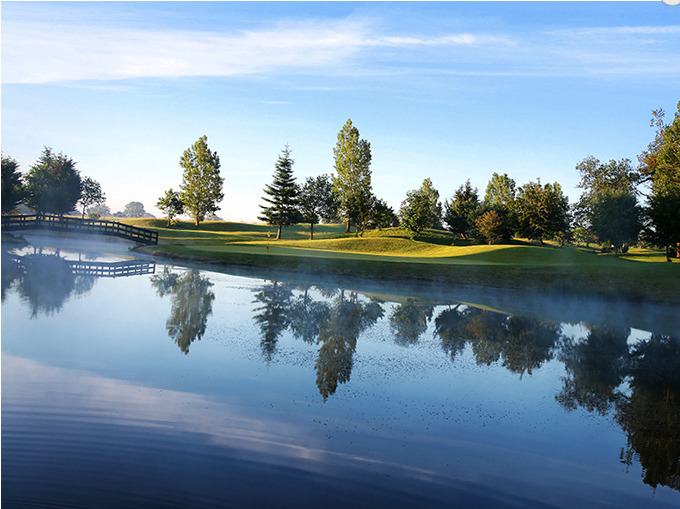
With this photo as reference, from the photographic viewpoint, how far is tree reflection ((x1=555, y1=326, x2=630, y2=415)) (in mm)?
11234

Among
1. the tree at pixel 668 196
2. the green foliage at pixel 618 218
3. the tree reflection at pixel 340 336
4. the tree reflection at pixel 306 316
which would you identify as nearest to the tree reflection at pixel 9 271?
the tree reflection at pixel 306 316

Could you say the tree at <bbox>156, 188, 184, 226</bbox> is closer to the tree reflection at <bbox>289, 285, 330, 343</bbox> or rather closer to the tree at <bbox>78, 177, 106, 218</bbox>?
the tree at <bbox>78, 177, 106, 218</bbox>

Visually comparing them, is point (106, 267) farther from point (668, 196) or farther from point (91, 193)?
point (91, 193)

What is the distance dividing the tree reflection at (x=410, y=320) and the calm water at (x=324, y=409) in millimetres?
158

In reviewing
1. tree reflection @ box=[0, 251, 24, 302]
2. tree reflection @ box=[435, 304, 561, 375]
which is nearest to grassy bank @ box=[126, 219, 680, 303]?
tree reflection @ box=[435, 304, 561, 375]

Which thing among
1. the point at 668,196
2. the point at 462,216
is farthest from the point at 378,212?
the point at 668,196

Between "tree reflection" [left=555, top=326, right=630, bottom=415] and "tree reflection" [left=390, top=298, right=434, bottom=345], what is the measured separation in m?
4.76

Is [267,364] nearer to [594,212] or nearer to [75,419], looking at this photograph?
[75,419]

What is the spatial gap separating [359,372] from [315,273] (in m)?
22.7

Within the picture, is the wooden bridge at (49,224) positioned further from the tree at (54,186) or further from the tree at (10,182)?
the tree at (54,186)

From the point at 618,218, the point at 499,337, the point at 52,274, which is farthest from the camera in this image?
the point at 618,218

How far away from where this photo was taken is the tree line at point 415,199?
6359 cm

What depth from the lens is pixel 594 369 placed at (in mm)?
13922

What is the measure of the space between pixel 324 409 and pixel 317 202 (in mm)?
79663
